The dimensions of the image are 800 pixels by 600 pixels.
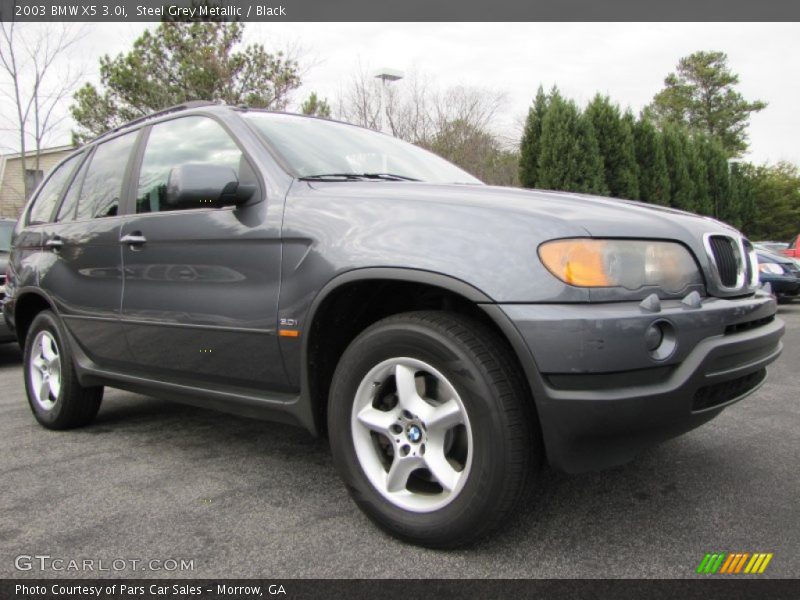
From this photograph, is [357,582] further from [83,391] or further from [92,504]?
[83,391]

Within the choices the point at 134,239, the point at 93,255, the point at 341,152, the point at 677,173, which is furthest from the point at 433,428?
the point at 677,173

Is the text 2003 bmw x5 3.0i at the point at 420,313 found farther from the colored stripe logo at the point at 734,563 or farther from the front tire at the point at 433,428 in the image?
the colored stripe logo at the point at 734,563

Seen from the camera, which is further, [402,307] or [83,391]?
[83,391]

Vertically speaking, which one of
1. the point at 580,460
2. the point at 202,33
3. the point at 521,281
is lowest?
the point at 580,460

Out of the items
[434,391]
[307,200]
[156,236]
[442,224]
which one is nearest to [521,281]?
[442,224]

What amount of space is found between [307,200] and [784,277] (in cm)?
1166

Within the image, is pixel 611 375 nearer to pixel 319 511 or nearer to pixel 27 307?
pixel 319 511

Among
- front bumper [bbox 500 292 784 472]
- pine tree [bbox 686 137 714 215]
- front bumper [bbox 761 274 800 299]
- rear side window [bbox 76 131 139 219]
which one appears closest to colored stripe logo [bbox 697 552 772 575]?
front bumper [bbox 500 292 784 472]

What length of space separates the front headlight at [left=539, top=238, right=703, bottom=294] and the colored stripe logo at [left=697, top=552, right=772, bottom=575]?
0.86 meters

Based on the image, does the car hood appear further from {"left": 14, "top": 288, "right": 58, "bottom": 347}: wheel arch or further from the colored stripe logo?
{"left": 14, "top": 288, "right": 58, "bottom": 347}: wheel arch

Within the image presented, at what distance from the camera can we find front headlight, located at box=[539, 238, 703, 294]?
1.92 m

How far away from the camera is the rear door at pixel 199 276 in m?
2.57

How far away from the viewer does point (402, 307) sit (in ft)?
8.33

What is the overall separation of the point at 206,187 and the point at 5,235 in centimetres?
636
